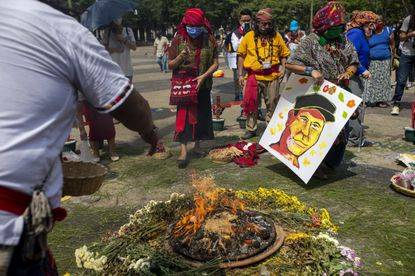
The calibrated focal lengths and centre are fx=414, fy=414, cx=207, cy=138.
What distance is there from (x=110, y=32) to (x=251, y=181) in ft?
11.2

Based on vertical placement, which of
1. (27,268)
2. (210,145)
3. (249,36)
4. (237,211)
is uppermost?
(249,36)

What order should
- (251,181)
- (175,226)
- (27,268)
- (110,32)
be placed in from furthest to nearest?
(110,32) → (251,181) → (175,226) → (27,268)

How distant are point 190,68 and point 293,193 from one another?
222 cm

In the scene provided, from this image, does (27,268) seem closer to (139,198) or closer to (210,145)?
(139,198)

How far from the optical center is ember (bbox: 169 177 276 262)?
10.5ft

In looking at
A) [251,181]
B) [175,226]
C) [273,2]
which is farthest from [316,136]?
[273,2]

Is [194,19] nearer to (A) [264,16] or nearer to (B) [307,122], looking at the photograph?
(A) [264,16]

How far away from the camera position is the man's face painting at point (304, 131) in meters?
4.87

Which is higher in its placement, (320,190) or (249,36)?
(249,36)

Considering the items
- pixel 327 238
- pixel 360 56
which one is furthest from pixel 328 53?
pixel 327 238

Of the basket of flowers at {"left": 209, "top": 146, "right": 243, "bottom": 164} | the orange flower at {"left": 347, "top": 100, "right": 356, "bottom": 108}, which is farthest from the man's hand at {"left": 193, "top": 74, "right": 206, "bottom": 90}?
the orange flower at {"left": 347, "top": 100, "right": 356, "bottom": 108}

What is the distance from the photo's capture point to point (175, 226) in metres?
3.56

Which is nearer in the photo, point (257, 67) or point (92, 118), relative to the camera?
point (92, 118)

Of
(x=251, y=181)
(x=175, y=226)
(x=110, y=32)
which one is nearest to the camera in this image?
(x=175, y=226)
